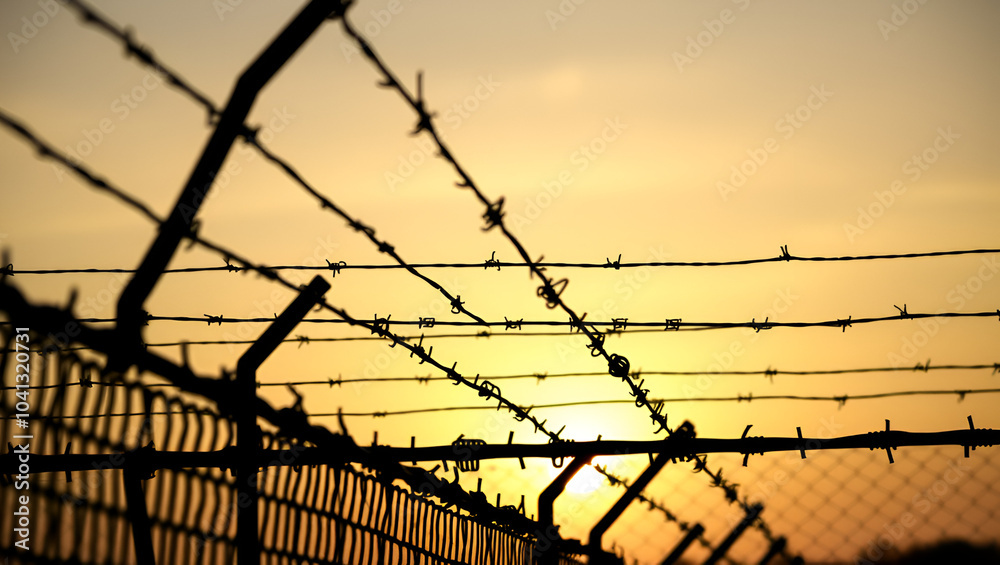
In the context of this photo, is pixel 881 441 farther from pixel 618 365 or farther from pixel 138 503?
pixel 138 503

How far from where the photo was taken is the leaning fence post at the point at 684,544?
6.79 meters

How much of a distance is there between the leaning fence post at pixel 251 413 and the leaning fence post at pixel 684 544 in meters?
4.80

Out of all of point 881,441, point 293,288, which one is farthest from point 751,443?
point 293,288

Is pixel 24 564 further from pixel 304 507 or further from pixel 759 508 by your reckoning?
pixel 759 508

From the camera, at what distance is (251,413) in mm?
2535

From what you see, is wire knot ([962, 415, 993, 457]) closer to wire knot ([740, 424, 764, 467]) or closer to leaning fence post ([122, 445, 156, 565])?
wire knot ([740, 424, 764, 467])

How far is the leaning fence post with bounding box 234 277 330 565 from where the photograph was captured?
2.49 metres

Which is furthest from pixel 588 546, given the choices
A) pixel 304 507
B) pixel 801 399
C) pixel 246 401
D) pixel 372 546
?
pixel 246 401

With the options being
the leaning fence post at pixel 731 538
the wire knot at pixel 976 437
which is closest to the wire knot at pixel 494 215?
the wire knot at pixel 976 437

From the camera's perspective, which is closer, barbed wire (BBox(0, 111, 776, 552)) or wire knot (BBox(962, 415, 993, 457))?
barbed wire (BBox(0, 111, 776, 552))

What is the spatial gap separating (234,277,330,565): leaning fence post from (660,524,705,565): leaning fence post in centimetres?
480

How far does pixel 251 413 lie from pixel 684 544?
5251 mm

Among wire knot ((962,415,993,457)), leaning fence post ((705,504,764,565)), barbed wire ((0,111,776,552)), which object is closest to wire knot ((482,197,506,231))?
barbed wire ((0,111,776,552))

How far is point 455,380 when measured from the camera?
13.2 feet
